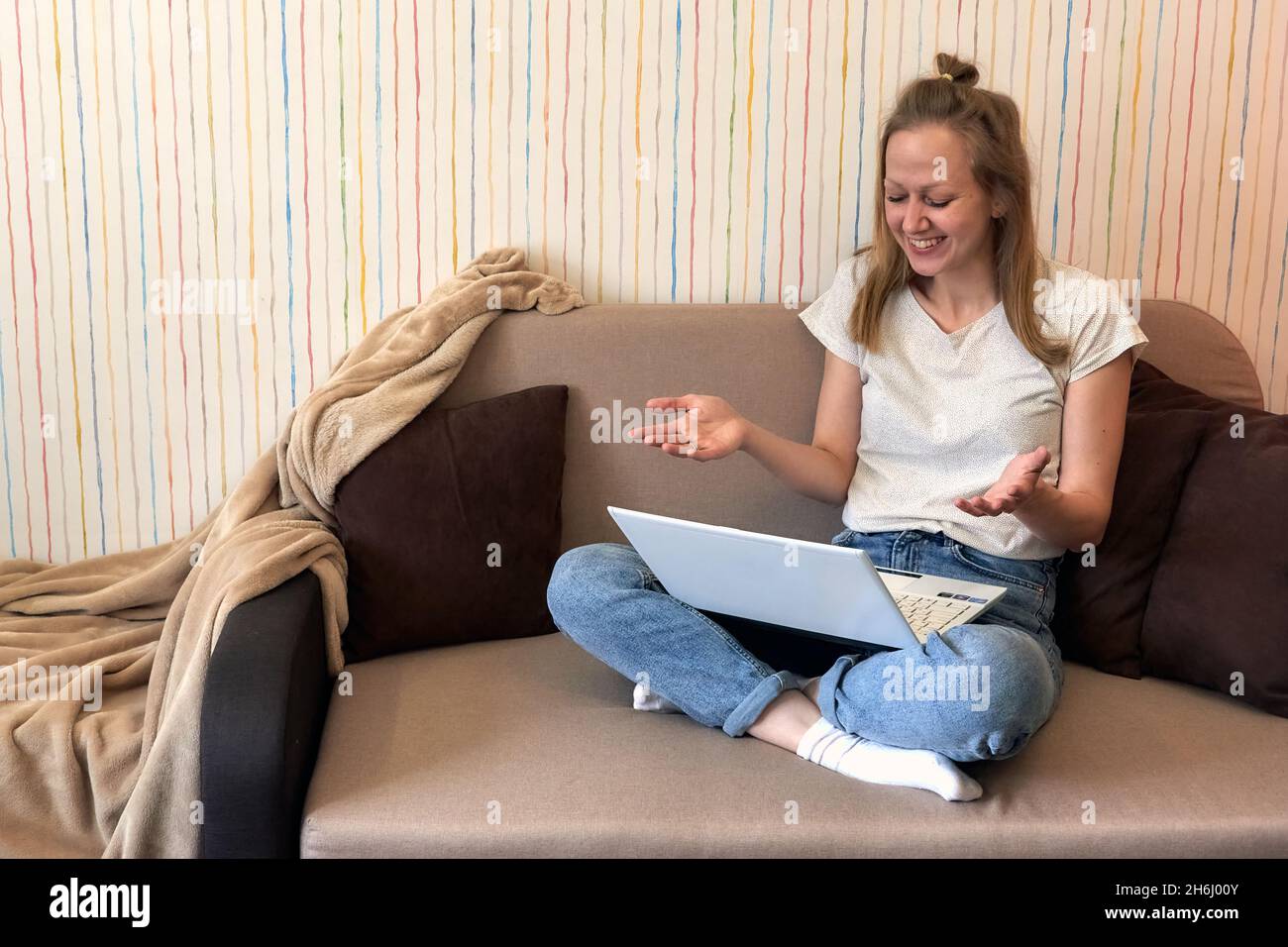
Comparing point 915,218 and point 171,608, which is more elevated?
point 915,218

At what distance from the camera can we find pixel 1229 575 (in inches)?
64.5

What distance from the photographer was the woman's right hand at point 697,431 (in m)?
1.58

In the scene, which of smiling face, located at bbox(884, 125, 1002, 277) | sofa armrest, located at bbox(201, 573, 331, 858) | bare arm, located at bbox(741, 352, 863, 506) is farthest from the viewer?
bare arm, located at bbox(741, 352, 863, 506)

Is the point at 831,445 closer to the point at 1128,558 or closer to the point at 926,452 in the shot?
the point at 926,452

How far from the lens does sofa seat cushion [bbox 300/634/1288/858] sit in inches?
52.7

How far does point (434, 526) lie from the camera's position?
179 cm

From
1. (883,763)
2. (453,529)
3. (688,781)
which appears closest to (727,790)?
(688,781)

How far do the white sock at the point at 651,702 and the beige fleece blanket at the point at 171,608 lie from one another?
418 millimetres

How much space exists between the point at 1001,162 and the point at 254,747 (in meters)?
1.23

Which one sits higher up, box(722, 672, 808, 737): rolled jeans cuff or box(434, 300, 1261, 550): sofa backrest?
box(434, 300, 1261, 550): sofa backrest

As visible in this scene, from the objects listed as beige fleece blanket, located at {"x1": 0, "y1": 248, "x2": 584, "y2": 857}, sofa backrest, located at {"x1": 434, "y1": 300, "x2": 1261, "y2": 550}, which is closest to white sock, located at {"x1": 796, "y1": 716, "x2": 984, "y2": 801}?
sofa backrest, located at {"x1": 434, "y1": 300, "x2": 1261, "y2": 550}

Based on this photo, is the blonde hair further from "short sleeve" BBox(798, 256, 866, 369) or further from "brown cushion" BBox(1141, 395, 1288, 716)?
"brown cushion" BBox(1141, 395, 1288, 716)
